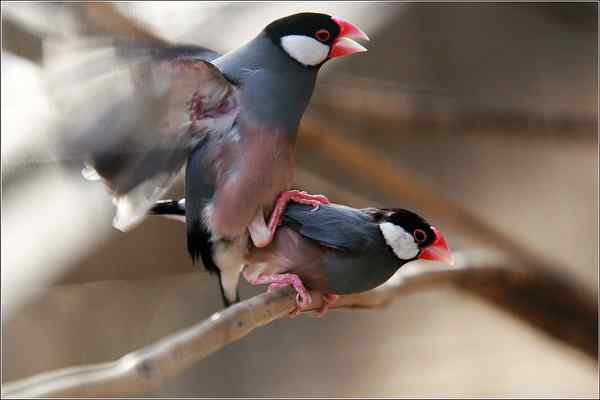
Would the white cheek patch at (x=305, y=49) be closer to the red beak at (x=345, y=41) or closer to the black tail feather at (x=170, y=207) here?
the red beak at (x=345, y=41)

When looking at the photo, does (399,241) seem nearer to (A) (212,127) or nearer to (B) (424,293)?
(A) (212,127)

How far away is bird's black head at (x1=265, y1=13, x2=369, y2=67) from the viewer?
21.5 inches

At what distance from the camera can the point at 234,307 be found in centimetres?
55

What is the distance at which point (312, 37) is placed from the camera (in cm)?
55

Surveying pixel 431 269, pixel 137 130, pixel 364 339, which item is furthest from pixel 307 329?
pixel 137 130

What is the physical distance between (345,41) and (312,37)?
0.09ft

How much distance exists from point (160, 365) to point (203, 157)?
14 cm

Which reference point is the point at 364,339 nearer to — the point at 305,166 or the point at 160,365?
the point at 305,166

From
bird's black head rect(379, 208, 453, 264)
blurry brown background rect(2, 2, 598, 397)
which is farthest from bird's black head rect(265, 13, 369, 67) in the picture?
blurry brown background rect(2, 2, 598, 397)

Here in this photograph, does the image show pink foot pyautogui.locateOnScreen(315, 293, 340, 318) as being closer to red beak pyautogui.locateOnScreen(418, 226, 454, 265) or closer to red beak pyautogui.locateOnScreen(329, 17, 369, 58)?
red beak pyautogui.locateOnScreen(418, 226, 454, 265)

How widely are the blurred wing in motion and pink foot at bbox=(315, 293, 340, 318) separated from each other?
163 millimetres

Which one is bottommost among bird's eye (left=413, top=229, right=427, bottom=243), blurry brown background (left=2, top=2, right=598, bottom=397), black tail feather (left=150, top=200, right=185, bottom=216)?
blurry brown background (left=2, top=2, right=598, bottom=397)

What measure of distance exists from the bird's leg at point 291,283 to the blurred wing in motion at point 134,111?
0.37 ft

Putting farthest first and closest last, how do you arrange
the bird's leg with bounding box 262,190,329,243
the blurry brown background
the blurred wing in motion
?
the blurry brown background
the bird's leg with bounding box 262,190,329,243
the blurred wing in motion
